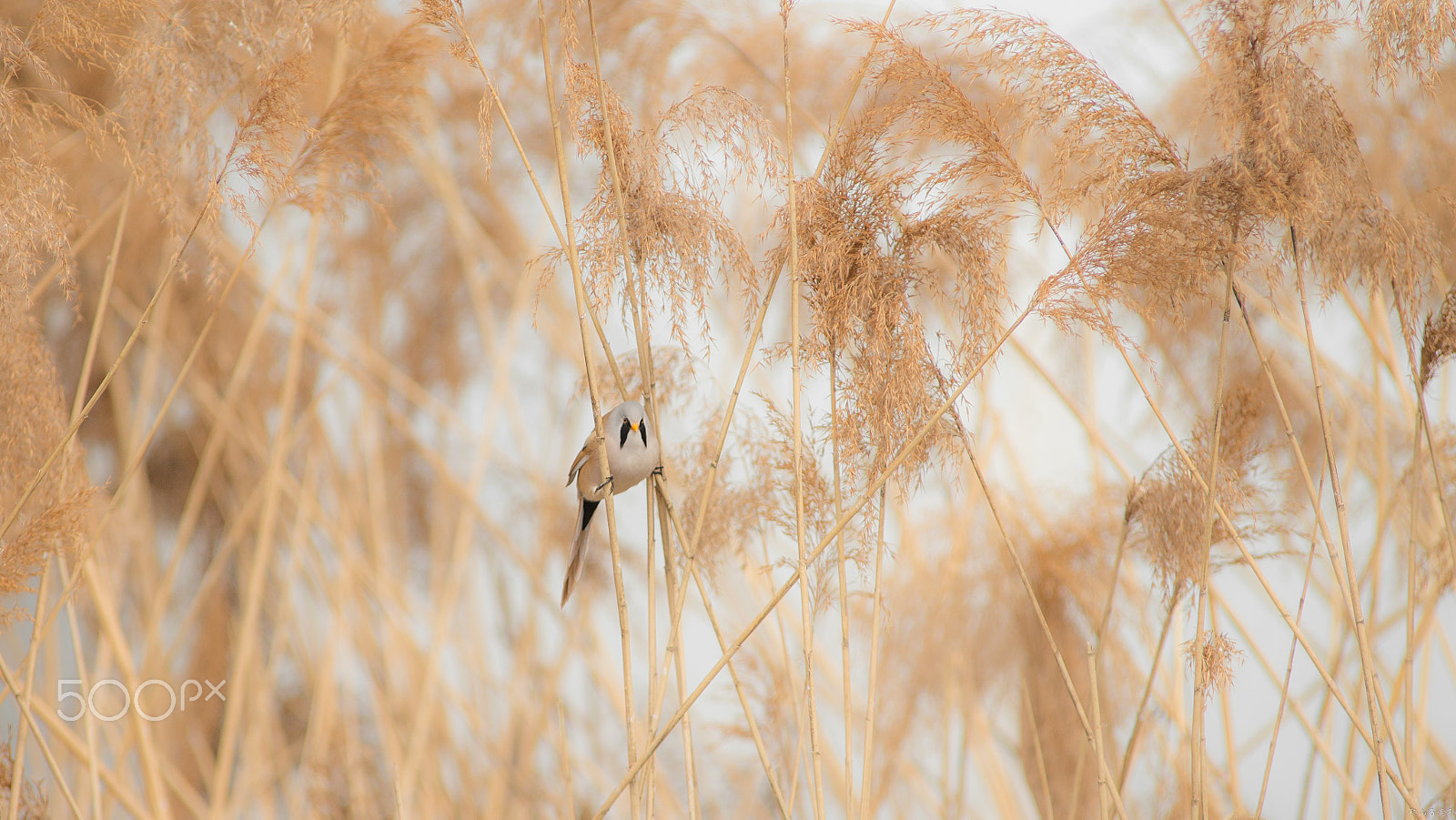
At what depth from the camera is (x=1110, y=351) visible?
2322mm

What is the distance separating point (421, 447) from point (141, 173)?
3.06 feet

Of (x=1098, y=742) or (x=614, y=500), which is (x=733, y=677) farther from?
(x=614, y=500)

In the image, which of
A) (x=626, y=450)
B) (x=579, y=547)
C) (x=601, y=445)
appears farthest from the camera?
(x=579, y=547)

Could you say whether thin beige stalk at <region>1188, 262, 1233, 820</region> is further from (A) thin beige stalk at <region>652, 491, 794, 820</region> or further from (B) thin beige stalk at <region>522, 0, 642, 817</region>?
(B) thin beige stalk at <region>522, 0, 642, 817</region>

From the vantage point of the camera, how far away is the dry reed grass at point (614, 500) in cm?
156

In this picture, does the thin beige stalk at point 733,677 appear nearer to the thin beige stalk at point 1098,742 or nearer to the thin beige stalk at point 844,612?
the thin beige stalk at point 844,612

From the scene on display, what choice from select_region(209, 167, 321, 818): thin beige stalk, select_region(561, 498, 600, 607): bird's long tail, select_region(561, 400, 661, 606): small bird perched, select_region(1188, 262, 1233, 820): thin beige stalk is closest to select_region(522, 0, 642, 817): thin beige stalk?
select_region(561, 400, 661, 606): small bird perched

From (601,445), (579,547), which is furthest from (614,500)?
(601,445)

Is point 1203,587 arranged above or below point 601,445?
above

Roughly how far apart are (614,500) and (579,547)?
1.76ft

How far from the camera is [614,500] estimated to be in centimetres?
194

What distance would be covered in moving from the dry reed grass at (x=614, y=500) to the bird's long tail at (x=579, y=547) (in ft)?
0.73

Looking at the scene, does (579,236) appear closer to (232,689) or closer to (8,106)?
(8,106)

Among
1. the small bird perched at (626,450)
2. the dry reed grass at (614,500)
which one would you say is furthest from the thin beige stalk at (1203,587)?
the small bird perched at (626,450)
